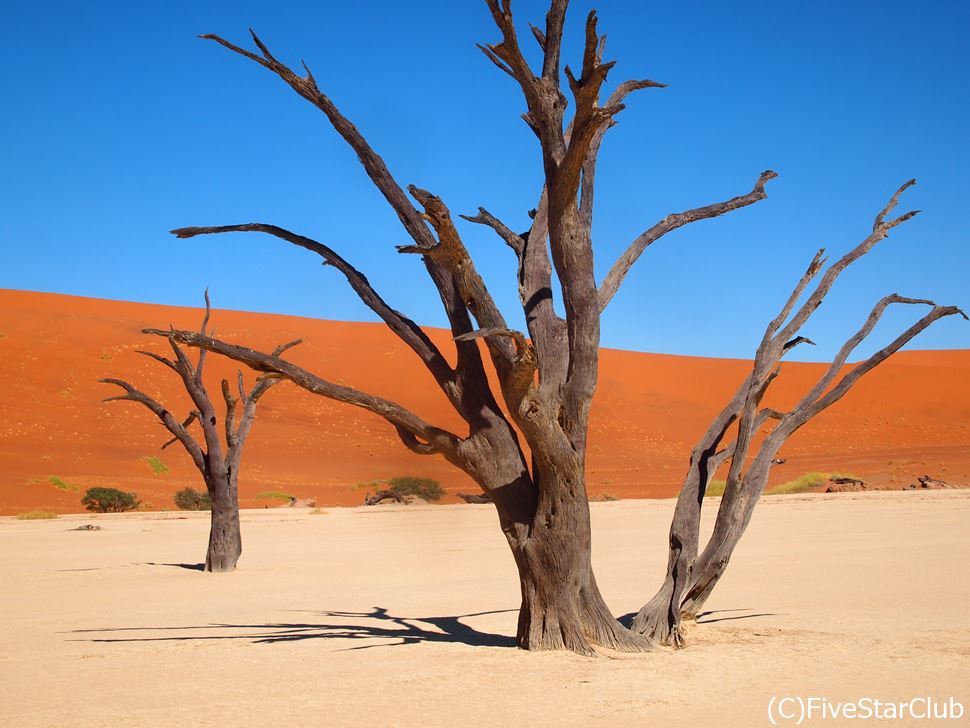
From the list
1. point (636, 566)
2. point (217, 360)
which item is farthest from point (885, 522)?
point (217, 360)

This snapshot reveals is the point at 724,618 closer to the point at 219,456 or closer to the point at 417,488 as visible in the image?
the point at 219,456

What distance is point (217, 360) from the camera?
58.8 metres

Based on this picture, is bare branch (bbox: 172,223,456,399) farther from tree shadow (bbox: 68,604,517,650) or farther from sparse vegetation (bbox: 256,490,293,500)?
sparse vegetation (bbox: 256,490,293,500)

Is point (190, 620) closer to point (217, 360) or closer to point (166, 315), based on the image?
point (217, 360)

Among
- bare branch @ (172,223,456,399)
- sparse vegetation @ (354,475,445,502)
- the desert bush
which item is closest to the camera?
bare branch @ (172,223,456,399)

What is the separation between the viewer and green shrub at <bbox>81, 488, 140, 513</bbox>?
1032 inches

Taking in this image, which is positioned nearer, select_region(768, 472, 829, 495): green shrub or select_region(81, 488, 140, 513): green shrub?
select_region(81, 488, 140, 513): green shrub

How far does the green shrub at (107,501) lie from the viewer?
26219 millimetres

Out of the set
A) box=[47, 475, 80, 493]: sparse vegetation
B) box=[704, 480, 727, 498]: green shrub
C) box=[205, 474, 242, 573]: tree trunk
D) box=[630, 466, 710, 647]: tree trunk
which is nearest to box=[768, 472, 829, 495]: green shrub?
box=[704, 480, 727, 498]: green shrub

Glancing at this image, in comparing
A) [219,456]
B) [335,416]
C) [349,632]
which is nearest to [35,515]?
[219,456]

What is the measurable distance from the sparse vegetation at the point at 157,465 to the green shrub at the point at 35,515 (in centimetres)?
978

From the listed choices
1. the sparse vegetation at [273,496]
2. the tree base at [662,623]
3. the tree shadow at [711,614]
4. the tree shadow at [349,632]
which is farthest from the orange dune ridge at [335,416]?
the tree base at [662,623]

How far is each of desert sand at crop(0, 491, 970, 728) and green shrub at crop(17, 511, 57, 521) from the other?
6.60 m

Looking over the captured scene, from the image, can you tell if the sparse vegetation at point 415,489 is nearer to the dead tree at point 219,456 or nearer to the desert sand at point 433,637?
the desert sand at point 433,637
